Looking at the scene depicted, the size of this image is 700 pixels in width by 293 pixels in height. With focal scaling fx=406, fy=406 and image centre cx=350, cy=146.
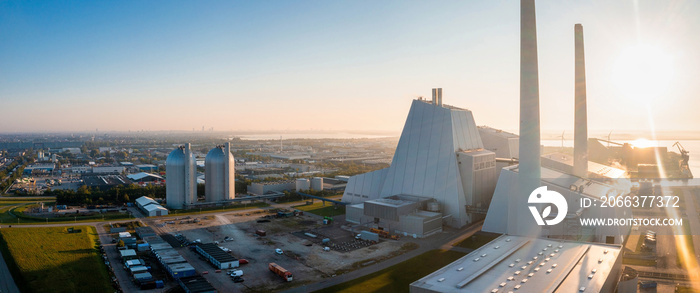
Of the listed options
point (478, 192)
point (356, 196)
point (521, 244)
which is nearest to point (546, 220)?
point (521, 244)

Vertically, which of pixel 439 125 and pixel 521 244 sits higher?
pixel 439 125

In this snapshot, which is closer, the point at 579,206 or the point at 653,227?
the point at 579,206

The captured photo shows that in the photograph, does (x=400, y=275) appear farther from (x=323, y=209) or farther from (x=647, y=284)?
(x=323, y=209)

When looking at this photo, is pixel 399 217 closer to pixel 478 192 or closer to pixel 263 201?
pixel 478 192

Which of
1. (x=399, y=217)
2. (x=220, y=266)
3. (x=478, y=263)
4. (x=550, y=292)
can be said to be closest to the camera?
(x=550, y=292)

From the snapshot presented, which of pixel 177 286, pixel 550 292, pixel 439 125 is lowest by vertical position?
pixel 177 286

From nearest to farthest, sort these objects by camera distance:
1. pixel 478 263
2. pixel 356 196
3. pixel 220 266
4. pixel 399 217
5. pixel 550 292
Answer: pixel 550 292, pixel 478 263, pixel 220 266, pixel 399 217, pixel 356 196

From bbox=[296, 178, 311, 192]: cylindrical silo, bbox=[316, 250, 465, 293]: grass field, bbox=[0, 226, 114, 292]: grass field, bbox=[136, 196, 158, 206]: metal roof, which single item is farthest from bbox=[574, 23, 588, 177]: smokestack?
bbox=[136, 196, 158, 206]: metal roof
